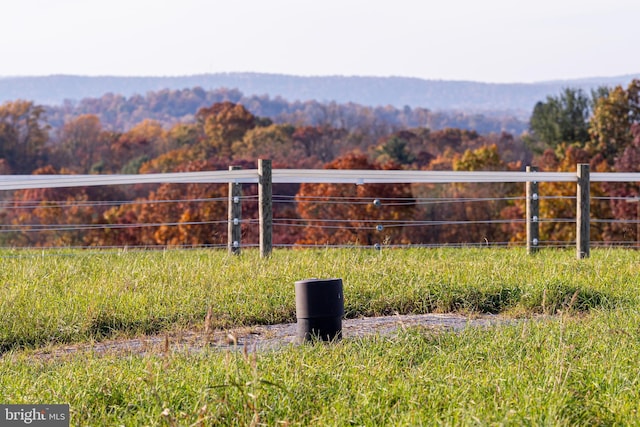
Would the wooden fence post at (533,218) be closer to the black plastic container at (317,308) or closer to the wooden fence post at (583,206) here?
the wooden fence post at (583,206)

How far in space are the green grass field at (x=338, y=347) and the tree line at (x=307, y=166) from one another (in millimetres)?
16852

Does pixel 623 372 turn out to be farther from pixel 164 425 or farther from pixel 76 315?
pixel 76 315

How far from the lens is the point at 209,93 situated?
19712 centimetres

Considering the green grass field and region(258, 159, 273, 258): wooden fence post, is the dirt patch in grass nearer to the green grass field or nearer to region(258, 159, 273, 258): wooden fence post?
the green grass field

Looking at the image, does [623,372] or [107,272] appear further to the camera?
[107,272]

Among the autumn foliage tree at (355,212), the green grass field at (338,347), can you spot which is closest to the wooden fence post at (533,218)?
the green grass field at (338,347)

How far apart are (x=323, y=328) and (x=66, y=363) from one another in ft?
7.32

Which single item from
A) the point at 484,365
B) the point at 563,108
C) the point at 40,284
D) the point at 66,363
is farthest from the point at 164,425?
the point at 563,108

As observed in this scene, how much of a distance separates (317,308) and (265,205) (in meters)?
5.99

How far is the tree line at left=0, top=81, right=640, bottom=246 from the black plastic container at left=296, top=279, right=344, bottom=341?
66.5 ft
